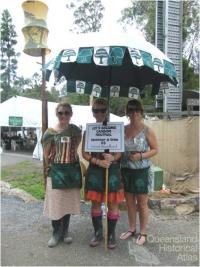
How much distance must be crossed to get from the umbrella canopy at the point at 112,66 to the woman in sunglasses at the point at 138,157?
687 millimetres

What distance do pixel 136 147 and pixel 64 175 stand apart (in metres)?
0.98

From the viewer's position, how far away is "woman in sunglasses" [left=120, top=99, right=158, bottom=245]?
4992 mm

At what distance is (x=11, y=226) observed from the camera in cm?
588

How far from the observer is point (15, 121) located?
21375 millimetres

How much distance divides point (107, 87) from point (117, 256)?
3.01 meters

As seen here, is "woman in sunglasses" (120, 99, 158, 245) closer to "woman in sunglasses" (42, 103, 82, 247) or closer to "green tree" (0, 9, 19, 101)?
"woman in sunglasses" (42, 103, 82, 247)

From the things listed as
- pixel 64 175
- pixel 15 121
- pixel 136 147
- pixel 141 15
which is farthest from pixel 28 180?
pixel 141 15

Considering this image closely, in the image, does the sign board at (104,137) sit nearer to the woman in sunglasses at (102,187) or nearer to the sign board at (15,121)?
the woman in sunglasses at (102,187)

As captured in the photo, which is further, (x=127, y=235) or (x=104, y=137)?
(x=127, y=235)

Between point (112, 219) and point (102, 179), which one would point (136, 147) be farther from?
point (112, 219)

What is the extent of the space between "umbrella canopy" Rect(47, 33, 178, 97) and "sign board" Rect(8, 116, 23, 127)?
15.2 meters

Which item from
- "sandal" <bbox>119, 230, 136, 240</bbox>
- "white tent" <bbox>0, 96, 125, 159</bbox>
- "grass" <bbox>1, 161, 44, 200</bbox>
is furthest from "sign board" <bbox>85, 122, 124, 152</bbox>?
"white tent" <bbox>0, 96, 125, 159</bbox>

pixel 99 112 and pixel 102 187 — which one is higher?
pixel 99 112

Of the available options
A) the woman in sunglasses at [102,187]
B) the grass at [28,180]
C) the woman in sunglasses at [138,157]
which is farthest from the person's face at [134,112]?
the grass at [28,180]
